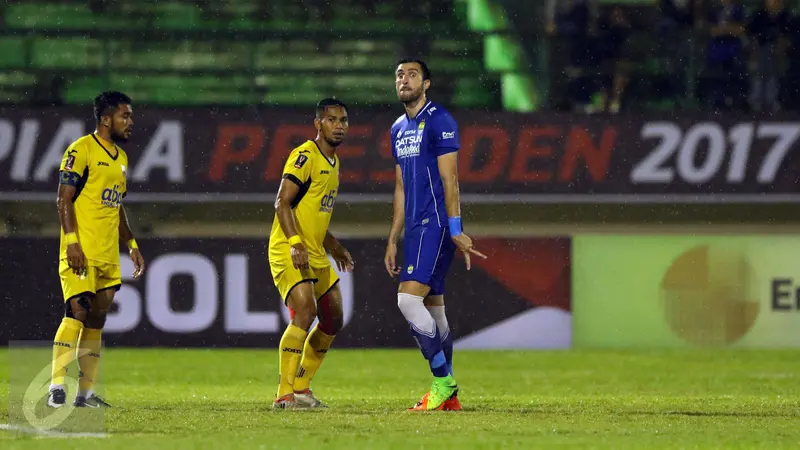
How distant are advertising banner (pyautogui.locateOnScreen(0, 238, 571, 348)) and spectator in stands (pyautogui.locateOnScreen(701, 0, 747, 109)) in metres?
2.67

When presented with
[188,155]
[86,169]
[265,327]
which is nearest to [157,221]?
[188,155]

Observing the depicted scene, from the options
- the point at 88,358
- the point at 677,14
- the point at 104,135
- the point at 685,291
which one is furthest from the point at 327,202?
the point at 677,14

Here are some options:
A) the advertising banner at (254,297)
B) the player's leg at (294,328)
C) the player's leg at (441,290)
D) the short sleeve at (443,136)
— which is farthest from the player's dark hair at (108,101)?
the advertising banner at (254,297)

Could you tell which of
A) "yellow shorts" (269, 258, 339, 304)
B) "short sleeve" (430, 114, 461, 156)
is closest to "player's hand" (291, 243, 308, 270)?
"yellow shorts" (269, 258, 339, 304)

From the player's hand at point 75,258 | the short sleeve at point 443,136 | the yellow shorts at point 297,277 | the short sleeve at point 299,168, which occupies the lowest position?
the yellow shorts at point 297,277

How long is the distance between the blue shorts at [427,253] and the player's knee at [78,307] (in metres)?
2.10

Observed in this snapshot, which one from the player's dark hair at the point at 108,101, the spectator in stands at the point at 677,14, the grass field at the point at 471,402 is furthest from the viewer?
the spectator in stands at the point at 677,14

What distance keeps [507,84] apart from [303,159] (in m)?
9.04

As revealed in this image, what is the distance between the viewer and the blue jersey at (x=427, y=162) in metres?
9.36

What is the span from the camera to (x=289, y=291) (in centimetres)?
969

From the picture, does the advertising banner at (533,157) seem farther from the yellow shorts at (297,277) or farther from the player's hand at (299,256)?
the player's hand at (299,256)

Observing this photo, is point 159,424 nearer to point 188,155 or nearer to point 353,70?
point 188,155

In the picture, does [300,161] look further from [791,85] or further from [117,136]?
[791,85]

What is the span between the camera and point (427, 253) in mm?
9336
